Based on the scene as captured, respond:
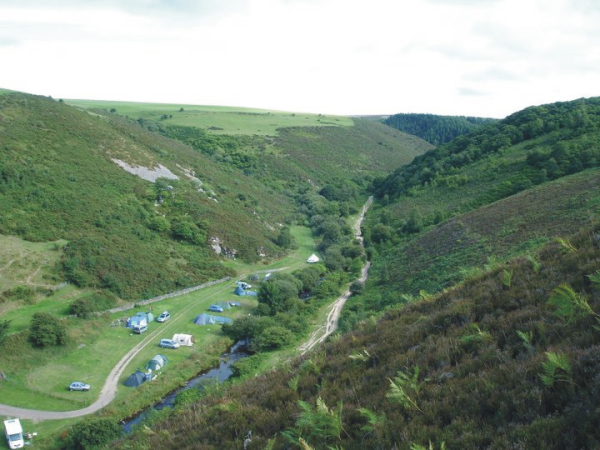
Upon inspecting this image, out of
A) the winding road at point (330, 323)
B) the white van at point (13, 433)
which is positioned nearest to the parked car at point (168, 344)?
the winding road at point (330, 323)

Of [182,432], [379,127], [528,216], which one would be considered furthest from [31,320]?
[379,127]

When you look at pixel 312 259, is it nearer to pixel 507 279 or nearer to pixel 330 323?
pixel 330 323

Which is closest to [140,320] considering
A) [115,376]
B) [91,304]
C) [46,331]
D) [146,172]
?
[91,304]

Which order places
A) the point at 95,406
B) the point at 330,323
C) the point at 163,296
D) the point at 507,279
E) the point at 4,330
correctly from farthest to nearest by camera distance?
Answer: the point at 163,296 → the point at 330,323 → the point at 4,330 → the point at 95,406 → the point at 507,279

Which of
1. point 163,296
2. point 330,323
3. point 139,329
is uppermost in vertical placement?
→ point 163,296

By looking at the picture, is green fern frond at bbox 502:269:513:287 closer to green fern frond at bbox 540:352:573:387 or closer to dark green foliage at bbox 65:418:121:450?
green fern frond at bbox 540:352:573:387

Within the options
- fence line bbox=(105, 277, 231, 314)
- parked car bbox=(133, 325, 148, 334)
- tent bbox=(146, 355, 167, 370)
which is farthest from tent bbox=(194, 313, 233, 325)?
tent bbox=(146, 355, 167, 370)

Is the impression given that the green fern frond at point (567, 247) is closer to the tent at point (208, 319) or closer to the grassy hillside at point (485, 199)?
the grassy hillside at point (485, 199)

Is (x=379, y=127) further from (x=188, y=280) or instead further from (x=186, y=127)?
(x=188, y=280)
